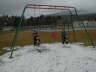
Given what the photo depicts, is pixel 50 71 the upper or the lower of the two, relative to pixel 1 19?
upper

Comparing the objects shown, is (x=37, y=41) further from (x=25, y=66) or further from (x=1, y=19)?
(x=1, y=19)

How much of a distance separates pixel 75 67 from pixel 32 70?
5.59 ft

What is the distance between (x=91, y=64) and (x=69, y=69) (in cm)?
112

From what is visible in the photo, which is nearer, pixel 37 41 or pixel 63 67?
pixel 63 67

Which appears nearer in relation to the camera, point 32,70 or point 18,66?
point 32,70

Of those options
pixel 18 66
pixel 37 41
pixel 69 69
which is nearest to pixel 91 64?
pixel 69 69

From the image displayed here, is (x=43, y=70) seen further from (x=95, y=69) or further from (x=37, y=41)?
(x=37, y=41)

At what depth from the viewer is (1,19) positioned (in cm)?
7475

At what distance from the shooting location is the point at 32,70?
7.04 meters

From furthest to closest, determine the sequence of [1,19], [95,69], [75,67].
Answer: [1,19], [75,67], [95,69]

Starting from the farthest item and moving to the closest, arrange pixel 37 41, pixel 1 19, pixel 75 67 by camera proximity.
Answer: pixel 1 19
pixel 37 41
pixel 75 67

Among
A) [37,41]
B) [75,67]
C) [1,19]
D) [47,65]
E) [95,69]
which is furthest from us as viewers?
[1,19]

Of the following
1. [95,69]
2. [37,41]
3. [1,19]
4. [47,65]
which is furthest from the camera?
[1,19]

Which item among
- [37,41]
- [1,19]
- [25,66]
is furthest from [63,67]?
[1,19]
